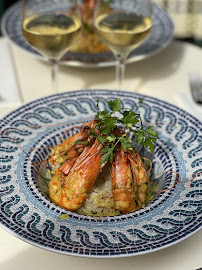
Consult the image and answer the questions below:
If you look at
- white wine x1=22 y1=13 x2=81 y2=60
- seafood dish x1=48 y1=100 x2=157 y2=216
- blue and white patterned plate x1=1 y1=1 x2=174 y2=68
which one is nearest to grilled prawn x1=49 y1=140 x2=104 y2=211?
seafood dish x1=48 y1=100 x2=157 y2=216

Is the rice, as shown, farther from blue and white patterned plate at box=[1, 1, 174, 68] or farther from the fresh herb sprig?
blue and white patterned plate at box=[1, 1, 174, 68]

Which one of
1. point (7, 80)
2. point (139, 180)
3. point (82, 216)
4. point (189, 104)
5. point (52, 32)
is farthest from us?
point (7, 80)

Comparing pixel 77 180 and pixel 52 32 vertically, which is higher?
pixel 52 32

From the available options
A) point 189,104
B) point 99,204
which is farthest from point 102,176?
point 189,104

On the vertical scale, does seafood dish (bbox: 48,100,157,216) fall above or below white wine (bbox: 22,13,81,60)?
below

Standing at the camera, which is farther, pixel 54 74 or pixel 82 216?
pixel 54 74

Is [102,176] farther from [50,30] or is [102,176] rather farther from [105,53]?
[105,53]

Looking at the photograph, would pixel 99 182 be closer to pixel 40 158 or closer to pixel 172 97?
pixel 40 158
